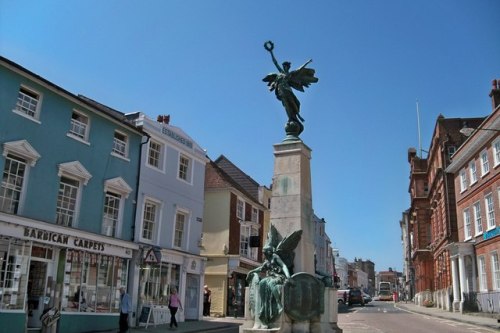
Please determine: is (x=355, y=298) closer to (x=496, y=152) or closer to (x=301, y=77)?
(x=496, y=152)

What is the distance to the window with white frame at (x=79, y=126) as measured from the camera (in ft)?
58.1

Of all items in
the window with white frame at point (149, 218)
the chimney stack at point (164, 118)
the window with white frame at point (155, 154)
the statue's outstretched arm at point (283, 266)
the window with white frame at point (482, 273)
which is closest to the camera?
the statue's outstretched arm at point (283, 266)

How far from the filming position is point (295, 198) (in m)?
11.5

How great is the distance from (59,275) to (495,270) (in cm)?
2054

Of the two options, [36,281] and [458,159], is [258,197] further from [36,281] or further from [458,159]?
[36,281]

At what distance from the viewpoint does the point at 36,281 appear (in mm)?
15781

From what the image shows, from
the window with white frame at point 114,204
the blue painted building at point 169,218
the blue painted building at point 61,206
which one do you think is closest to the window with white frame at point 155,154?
the blue painted building at point 169,218

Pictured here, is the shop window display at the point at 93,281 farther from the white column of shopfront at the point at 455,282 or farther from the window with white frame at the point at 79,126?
the white column of shopfront at the point at 455,282

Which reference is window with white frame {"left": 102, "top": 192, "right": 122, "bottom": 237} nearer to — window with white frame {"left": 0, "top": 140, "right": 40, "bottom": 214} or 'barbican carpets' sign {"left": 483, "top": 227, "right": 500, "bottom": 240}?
window with white frame {"left": 0, "top": 140, "right": 40, "bottom": 214}

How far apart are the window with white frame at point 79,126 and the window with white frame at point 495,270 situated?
20.3 metres

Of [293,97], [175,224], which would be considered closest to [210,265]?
[175,224]


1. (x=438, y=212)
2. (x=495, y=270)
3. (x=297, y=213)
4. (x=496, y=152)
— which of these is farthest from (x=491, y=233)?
(x=297, y=213)

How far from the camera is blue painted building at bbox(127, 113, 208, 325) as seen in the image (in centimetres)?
2064

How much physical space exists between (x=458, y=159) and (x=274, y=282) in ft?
79.5
